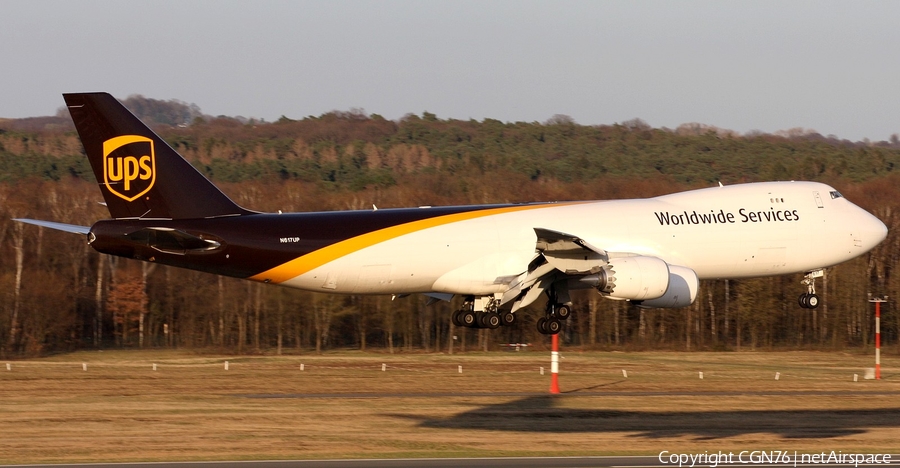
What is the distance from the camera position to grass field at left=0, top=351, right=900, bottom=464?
32.0 meters

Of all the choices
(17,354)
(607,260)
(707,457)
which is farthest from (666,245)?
(17,354)

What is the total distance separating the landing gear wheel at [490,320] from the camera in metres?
41.8

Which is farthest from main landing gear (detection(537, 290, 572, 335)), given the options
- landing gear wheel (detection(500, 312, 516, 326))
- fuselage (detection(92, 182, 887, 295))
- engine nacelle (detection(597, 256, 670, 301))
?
engine nacelle (detection(597, 256, 670, 301))

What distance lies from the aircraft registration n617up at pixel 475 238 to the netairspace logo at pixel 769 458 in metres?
10.4

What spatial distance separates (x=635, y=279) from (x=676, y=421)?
15.9ft

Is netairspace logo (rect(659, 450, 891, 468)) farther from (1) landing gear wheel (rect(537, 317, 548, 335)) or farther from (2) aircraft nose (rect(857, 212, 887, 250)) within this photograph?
(2) aircraft nose (rect(857, 212, 887, 250))

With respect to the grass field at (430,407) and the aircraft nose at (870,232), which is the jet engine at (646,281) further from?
the aircraft nose at (870,232)

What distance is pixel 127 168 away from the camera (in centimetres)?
3816

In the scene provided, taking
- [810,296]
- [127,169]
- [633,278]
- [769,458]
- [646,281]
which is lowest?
[769,458]

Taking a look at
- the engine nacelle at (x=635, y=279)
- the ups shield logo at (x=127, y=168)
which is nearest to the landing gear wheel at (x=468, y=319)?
the engine nacelle at (x=635, y=279)

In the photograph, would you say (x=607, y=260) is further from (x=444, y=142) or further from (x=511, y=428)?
(x=444, y=142)

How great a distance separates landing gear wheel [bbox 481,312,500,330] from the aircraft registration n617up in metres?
0.05

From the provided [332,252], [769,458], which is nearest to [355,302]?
[332,252]

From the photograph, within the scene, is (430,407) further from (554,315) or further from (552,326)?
(554,315)
